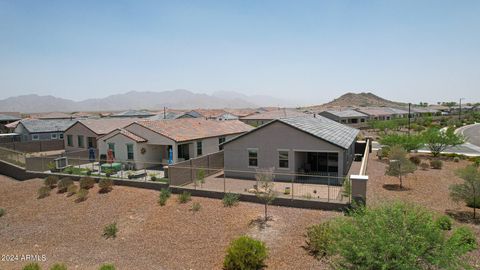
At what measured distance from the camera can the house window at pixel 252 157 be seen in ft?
82.5

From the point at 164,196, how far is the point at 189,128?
12577 millimetres

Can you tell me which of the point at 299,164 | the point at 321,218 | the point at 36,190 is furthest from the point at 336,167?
the point at 36,190

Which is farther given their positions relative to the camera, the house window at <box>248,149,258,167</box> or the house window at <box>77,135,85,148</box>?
the house window at <box>77,135,85,148</box>

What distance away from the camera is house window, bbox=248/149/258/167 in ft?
82.5

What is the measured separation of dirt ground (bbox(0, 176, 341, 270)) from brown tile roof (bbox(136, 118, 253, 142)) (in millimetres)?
7696

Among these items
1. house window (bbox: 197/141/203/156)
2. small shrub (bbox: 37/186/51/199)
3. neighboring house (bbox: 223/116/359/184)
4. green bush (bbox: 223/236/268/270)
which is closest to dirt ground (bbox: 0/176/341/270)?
green bush (bbox: 223/236/268/270)

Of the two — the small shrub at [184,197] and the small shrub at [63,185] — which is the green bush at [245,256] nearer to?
the small shrub at [184,197]

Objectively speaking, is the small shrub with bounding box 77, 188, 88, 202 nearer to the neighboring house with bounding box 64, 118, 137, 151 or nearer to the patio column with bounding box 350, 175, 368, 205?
the neighboring house with bounding box 64, 118, 137, 151

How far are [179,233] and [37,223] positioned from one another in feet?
30.9

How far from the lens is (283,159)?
958 inches

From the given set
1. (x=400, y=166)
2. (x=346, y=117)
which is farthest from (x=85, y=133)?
(x=346, y=117)

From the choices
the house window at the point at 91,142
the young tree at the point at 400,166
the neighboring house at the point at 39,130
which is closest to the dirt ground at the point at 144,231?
the young tree at the point at 400,166

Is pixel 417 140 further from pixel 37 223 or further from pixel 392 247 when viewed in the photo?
→ pixel 37 223

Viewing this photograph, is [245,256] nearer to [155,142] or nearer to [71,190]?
[71,190]
